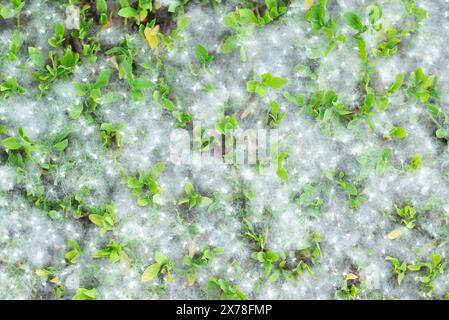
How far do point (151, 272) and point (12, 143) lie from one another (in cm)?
97

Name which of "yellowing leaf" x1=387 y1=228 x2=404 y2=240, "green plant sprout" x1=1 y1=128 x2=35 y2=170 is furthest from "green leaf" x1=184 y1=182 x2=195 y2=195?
"yellowing leaf" x1=387 y1=228 x2=404 y2=240

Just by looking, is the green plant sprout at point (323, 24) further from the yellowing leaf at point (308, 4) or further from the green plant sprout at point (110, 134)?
the green plant sprout at point (110, 134)

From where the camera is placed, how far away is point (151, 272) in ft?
8.73

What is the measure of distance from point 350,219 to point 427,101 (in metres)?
0.77

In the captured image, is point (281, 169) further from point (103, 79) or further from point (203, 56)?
point (103, 79)

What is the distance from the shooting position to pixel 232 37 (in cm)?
266

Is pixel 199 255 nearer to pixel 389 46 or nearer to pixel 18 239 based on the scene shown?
pixel 18 239

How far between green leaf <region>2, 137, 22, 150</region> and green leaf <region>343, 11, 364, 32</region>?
1.81 meters

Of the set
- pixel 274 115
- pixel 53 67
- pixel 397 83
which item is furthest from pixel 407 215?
pixel 53 67

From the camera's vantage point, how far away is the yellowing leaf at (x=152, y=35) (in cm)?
262

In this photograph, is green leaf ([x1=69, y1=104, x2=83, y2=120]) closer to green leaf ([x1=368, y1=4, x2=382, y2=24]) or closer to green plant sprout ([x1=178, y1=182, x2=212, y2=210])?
green plant sprout ([x1=178, y1=182, x2=212, y2=210])

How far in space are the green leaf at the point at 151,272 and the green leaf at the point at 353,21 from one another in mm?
1619
